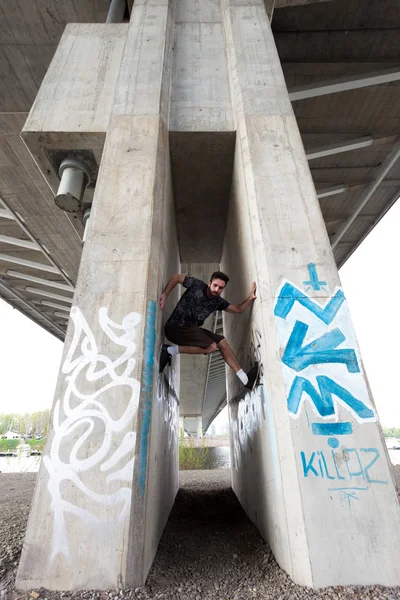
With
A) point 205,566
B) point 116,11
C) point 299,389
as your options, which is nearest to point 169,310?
point 299,389

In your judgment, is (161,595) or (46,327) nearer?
(161,595)

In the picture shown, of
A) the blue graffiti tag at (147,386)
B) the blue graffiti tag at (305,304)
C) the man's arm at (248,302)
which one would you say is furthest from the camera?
the man's arm at (248,302)

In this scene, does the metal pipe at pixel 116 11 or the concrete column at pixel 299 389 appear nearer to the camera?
the concrete column at pixel 299 389

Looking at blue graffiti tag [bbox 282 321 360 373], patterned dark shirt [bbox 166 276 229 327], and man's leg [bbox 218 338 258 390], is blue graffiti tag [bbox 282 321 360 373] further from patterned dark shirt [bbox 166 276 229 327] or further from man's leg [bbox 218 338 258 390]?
patterned dark shirt [bbox 166 276 229 327]

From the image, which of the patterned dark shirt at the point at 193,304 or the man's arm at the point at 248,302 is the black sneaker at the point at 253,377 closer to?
the man's arm at the point at 248,302

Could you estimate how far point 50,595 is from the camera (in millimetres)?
2215

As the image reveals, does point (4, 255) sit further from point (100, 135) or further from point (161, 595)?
point (161, 595)

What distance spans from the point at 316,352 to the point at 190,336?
1800 millimetres

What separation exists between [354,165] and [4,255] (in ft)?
57.6

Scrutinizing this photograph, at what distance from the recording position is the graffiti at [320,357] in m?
2.80

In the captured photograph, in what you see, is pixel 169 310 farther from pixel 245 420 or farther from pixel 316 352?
pixel 316 352

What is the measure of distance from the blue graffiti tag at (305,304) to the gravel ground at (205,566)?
2111 millimetres

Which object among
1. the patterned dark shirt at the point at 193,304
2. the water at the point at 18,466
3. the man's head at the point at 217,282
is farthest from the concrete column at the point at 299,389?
the water at the point at 18,466

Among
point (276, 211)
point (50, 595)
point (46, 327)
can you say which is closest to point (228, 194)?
point (276, 211)
